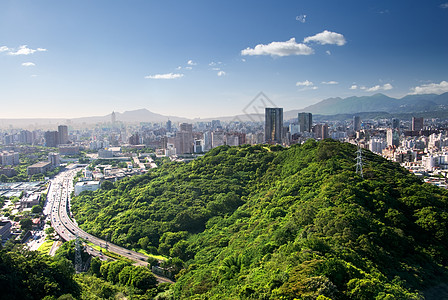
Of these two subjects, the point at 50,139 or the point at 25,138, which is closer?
the point at 50,139

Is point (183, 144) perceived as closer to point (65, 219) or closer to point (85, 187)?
point (85, 187)

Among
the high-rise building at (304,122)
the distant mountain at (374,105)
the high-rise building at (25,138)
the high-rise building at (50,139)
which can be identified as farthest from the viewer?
the distant mountain at (374,105)

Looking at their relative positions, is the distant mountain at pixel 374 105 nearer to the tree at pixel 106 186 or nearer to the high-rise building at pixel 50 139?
the tree at pixel 106 186

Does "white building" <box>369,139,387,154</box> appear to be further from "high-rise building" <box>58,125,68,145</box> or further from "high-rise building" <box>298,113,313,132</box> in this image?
"high-rise building" <box>58,125,68,145</box>

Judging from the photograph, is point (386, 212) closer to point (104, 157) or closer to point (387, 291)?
point (387, 291)

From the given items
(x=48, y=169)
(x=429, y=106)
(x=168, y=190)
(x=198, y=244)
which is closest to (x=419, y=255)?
(x=198, y=244)

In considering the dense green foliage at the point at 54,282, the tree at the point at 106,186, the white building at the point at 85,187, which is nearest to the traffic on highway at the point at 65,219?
the white building at the point at 85,187

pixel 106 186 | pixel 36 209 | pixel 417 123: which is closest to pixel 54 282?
pixel 36 209
